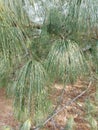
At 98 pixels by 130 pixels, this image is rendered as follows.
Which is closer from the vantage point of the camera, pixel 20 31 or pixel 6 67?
pixel 20 31

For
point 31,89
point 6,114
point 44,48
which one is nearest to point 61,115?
point 6,114

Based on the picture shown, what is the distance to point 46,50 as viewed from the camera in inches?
71.9

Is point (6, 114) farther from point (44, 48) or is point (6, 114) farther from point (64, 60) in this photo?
point (64, 60)

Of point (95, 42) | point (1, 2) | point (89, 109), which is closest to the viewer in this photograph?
point (1, 2)

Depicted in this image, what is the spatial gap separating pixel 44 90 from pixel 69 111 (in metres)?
1.19

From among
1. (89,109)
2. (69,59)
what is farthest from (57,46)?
(89,109)

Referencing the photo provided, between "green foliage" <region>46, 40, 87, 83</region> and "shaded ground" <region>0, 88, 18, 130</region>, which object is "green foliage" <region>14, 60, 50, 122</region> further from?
"shaded ground" <region>0, 88, 18, 130</region>

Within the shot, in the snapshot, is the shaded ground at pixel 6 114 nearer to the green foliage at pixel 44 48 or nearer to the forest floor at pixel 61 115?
the forest floor at pixel 61 115

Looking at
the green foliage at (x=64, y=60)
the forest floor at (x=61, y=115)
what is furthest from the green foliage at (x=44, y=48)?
the forest floor at (x=61, y=115)

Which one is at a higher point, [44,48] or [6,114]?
[44,48]

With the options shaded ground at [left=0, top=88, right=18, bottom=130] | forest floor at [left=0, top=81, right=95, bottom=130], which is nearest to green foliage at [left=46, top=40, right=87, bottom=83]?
forest floor at [left=0, top=81, right=95, bottom=130]

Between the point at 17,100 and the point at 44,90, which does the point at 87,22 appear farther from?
the point at 17,100

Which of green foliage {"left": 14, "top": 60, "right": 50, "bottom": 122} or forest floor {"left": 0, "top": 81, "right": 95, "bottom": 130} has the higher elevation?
green foliage {"left": 14, "top": 60, "right": 50, "bottom": 122}

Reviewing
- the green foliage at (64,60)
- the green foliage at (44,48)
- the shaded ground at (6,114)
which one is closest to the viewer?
the green foliage at (44,48)
